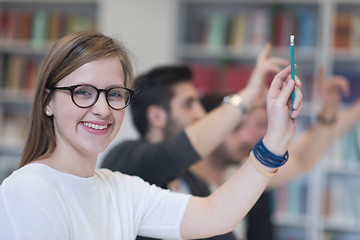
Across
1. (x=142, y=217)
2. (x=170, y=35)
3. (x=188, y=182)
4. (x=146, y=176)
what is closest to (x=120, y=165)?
(x=146, y=176)

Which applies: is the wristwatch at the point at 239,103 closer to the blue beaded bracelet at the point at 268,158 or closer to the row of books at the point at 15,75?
the blue beaded bracelet at the point at 268,158

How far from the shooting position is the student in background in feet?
3.44

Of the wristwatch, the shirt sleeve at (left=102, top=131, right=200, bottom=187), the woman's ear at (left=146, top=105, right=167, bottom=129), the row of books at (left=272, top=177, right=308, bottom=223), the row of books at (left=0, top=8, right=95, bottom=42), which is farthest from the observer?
the row of books at (left=0, top=8, right=95, bottom=42)

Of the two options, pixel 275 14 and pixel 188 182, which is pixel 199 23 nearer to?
pixel 275 14

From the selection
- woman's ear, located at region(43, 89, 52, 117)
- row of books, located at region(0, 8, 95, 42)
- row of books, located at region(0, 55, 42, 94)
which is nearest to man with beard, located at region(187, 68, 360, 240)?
woman's ear, located at region(43, 89, 52, 117)

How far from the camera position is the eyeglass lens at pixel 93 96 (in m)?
1.08

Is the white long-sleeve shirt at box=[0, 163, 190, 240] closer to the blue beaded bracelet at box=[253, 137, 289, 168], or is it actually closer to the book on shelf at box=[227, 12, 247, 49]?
the blue beaded bracelet at box=[253, 137, 289, 168]

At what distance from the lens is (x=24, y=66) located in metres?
4.12

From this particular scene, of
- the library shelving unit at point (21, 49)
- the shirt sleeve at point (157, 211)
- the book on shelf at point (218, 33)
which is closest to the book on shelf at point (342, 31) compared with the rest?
the book on shelf at point (218, 33)

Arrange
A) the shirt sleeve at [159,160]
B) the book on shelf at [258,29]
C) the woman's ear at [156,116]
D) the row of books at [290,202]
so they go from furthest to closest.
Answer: the book on shelf at [258,29]
the row of books at [290,202]
the woman's ear at [156,116]
the shirt sleeve at [159,160]

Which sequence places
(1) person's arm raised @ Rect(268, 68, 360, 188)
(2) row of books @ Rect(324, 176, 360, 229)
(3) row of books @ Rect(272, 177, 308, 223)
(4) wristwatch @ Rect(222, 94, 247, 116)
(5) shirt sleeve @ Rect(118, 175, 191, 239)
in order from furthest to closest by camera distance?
(3) row of books @ Rect(272, 177, 308, 223) → (2) row of books @ Rect(324, 176, 360, 229) → (1) person's arm raised @ Rect(268, 68, 360, 188) → (4) wristwatch @ Rect(222, 94, 247, 116) → (5) shirt sleeve @ Rect(118, 175, 191, 239)

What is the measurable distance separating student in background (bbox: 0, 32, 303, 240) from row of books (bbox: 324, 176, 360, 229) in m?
2.62

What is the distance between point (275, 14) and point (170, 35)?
33.5 inches

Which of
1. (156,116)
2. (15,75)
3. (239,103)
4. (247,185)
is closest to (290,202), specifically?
(156,116)
